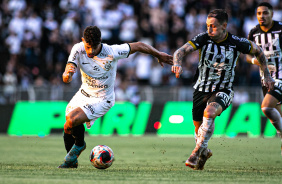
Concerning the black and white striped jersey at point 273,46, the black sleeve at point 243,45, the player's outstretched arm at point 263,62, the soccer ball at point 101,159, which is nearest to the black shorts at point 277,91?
the black and white striped jersey at point 273,46

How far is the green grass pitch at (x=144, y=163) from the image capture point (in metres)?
6.66

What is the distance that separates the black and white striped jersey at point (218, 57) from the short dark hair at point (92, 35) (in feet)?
4.45

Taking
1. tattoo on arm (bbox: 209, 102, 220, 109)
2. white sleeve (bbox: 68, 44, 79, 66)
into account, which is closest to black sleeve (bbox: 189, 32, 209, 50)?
tattoo on arm (bbox: 209, 102, 220, 109)

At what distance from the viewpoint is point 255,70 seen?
711 inches

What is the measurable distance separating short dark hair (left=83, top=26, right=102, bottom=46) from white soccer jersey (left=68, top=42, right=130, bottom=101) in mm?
349

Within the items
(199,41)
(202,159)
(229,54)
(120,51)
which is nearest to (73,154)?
(120,51)

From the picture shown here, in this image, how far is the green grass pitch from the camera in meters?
6.66

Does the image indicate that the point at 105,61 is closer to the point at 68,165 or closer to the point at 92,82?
the point at 92,82

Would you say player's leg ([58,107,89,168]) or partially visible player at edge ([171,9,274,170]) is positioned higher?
partially visible player at edge ([171,9,274,170])

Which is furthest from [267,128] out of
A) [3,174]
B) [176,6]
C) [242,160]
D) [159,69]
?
[3,174]

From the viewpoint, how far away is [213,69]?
8.34 metres

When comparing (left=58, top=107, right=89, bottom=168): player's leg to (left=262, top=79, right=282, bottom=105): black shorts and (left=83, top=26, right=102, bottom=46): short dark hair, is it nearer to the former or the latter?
(left=83, top=26, right=102, bottom=46): short dark hair

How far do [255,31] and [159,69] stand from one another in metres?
8.16

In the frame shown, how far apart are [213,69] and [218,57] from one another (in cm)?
20
